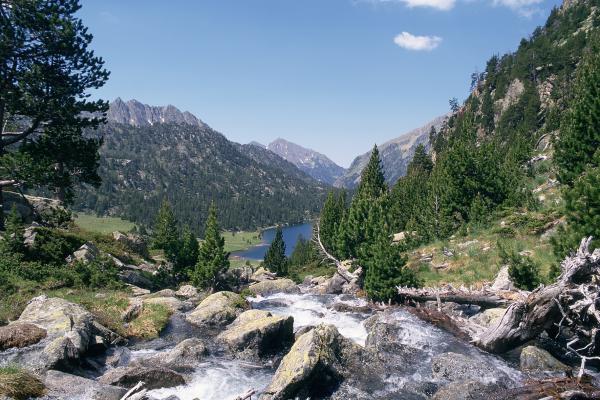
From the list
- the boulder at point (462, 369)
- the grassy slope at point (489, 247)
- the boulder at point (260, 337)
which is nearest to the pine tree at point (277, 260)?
the grassy slope at point (489, 247)

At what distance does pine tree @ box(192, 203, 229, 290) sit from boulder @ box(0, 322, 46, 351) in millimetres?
25968

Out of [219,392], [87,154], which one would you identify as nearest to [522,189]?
[219,392]

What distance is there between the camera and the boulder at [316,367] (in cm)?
1542

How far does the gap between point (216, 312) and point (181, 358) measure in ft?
28.5

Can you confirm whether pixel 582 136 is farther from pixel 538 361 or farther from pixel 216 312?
pixel 216 312

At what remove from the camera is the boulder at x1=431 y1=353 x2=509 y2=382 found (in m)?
16.1

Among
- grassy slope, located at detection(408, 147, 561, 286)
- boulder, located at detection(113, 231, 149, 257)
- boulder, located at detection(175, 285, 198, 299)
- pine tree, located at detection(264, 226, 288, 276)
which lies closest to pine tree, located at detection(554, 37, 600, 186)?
grassy slope, located at detection(408, 147, 561, 286)

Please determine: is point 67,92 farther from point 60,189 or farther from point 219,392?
point 219,392

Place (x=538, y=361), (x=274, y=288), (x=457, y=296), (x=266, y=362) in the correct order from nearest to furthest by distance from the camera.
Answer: (x=538, y=361)
(x=266, y=362)
(x=457, y=296)
(x=274, y=288)

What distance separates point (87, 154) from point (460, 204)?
38517 mm

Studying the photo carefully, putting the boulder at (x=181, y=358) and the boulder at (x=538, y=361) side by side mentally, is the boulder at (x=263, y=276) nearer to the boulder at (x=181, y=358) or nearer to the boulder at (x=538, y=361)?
the boulder at (x=181, y=358)

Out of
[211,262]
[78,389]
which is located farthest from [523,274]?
[211,262]

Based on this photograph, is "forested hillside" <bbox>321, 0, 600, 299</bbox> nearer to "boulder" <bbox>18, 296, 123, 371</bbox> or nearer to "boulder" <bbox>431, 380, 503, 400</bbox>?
"boulder" <bbox>431, 380, 503, 400</bbox>

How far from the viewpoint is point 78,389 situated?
1422 cm
